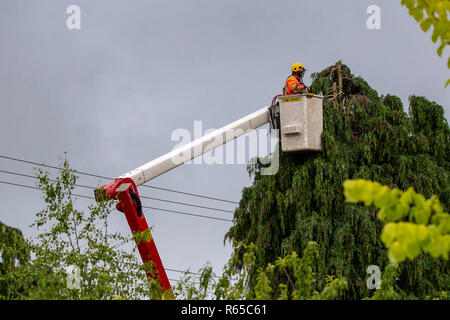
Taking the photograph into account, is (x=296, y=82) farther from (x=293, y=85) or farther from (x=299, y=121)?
(x=299, y=121)

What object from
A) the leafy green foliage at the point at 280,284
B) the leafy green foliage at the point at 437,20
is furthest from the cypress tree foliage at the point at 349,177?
the leafy green foliage at the point at 437,20

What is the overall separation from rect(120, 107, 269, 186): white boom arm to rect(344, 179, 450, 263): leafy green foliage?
9251 millimetres

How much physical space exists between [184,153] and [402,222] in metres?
9.62

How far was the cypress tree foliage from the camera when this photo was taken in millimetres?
14461

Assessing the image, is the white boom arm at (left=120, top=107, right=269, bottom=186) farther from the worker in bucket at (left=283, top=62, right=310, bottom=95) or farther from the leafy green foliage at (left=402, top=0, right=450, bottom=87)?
the leafy green foliage at (left=402, top=0, right=450, bottom=87)

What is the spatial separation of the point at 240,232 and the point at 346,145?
10.8 ft

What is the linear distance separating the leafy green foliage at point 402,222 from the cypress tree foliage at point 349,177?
32.2ft

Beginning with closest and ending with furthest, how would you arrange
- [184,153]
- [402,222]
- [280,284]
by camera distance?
[402,222], [280,284], [184,153]

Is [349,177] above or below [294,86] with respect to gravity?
below

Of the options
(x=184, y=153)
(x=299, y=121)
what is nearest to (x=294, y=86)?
(x=299, y=121)

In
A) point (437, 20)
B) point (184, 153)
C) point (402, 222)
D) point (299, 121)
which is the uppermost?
point (299, 121)

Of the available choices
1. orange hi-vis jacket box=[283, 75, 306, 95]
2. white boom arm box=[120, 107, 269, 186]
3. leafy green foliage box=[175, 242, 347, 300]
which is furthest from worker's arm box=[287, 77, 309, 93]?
leafy green foliage box=[175, 242, 347, 300]

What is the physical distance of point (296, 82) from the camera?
47.6ft
